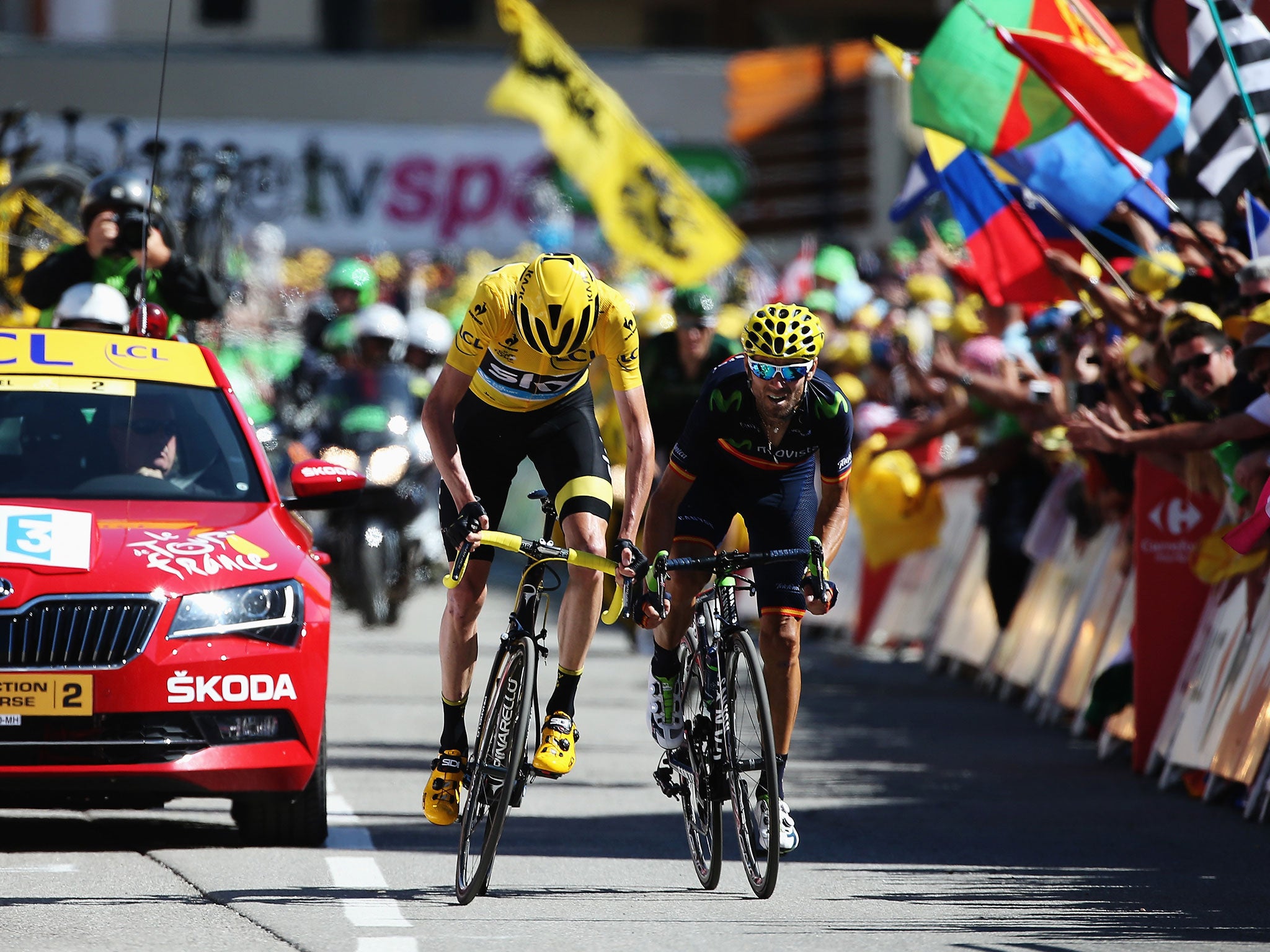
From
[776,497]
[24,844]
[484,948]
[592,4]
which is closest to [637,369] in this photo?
[776,497]

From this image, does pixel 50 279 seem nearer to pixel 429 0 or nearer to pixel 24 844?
pixel 24 844

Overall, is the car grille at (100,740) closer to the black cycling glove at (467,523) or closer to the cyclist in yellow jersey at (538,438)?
the cyclist in yellow jersey at (538,438)

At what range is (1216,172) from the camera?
10.9 meters

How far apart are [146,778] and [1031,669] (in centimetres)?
695

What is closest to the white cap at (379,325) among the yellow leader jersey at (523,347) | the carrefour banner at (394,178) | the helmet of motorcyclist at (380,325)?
the helmet of motorcyclist at (380,325)

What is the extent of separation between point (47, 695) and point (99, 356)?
1865 mm

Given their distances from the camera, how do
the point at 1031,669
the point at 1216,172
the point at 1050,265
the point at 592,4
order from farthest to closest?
the point at 592,4, the point at 1031,669, the point at 1050,265, the point at 1216,172

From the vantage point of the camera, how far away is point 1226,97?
11.0m

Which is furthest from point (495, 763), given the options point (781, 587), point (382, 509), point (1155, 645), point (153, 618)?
point (382, 509)

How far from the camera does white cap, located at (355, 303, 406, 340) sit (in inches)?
688

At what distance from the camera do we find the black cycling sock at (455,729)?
25.8 feet

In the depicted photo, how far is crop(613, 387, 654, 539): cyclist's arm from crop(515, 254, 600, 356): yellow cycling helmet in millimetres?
264

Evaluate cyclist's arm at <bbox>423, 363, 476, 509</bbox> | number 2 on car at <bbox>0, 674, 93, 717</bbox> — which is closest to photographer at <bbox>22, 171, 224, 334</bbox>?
number 2 on car at <bbox>0, 674, 93, 717</bbox>

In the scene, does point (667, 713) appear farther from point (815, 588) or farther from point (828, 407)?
point (828, 407)
